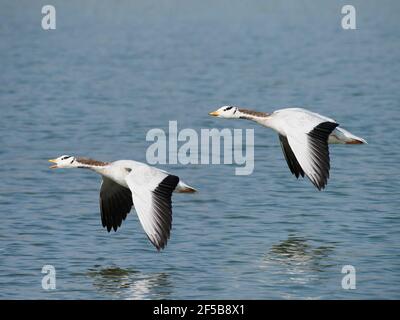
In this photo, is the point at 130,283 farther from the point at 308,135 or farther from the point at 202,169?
the point at 202,169

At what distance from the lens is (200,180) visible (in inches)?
1136

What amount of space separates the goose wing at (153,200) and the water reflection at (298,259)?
196 centimetres

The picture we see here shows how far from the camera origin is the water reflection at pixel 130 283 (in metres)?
20.1

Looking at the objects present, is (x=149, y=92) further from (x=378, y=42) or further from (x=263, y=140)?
(x=378, y=42)

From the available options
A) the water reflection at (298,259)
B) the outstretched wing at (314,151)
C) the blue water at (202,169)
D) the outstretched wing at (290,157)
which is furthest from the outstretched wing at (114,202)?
the outstretched wing at (290,157)

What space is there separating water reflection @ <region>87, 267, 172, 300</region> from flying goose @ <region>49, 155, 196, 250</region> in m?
0.66

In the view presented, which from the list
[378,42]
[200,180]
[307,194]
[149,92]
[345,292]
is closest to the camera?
[345,292]

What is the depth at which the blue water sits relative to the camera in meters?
21.2

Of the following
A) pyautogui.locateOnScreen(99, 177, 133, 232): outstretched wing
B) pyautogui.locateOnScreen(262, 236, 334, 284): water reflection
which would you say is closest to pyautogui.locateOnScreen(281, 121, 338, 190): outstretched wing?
pyautogui.locateOnScreen(262, 236, 334, 284): water reflection

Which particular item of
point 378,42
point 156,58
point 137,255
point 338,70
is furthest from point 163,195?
point 378,42

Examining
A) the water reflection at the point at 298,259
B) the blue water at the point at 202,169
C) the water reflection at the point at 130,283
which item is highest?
the blue water at the point at 202,169

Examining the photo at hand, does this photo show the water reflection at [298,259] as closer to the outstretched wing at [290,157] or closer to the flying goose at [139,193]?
the flying goose at [139,193]

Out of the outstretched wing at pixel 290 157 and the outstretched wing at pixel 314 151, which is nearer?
the outstretched wing at pixel 314 151

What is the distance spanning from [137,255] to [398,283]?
456 cm
